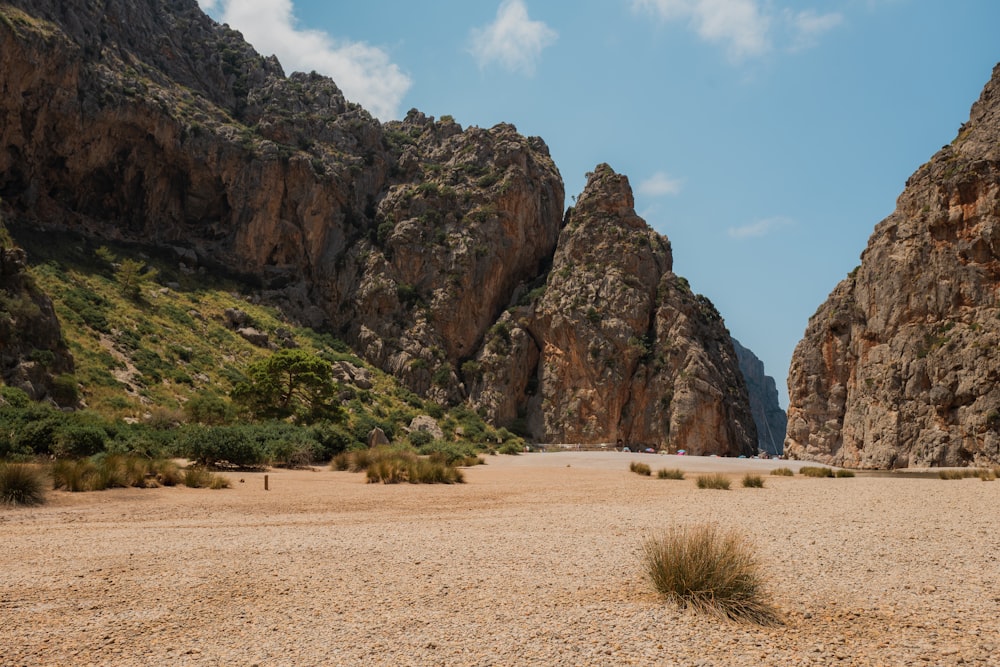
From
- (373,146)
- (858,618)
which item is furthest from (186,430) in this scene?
(373,146)

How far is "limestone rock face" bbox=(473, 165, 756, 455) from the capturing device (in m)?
55.5

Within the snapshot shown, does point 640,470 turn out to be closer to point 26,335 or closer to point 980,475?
point 980,475

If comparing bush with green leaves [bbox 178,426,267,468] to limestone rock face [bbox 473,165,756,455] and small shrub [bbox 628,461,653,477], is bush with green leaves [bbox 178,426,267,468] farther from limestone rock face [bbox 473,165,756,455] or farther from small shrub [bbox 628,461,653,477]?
limestone rock face [bbox 473,165,756,455]

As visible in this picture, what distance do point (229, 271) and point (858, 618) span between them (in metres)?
66.6

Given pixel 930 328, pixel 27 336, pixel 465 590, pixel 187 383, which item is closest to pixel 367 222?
pixel 187 383

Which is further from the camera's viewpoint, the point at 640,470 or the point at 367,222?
the point at 367,222

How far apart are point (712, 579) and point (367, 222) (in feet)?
226

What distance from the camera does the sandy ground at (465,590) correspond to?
3945 mm

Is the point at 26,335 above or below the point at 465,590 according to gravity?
above

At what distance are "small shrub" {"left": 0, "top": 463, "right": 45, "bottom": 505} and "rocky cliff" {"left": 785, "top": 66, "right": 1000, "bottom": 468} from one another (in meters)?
39.2

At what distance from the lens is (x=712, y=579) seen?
16.0 ft

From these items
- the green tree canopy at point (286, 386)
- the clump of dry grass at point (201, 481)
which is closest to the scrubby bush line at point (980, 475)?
the clump of dry grass at point (201, 481)

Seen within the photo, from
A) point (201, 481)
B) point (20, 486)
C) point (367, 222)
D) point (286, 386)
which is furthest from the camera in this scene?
point (367, 222)

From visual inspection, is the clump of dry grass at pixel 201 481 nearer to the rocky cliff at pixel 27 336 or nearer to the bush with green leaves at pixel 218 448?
the bush with green leaves at pixel 218 448
